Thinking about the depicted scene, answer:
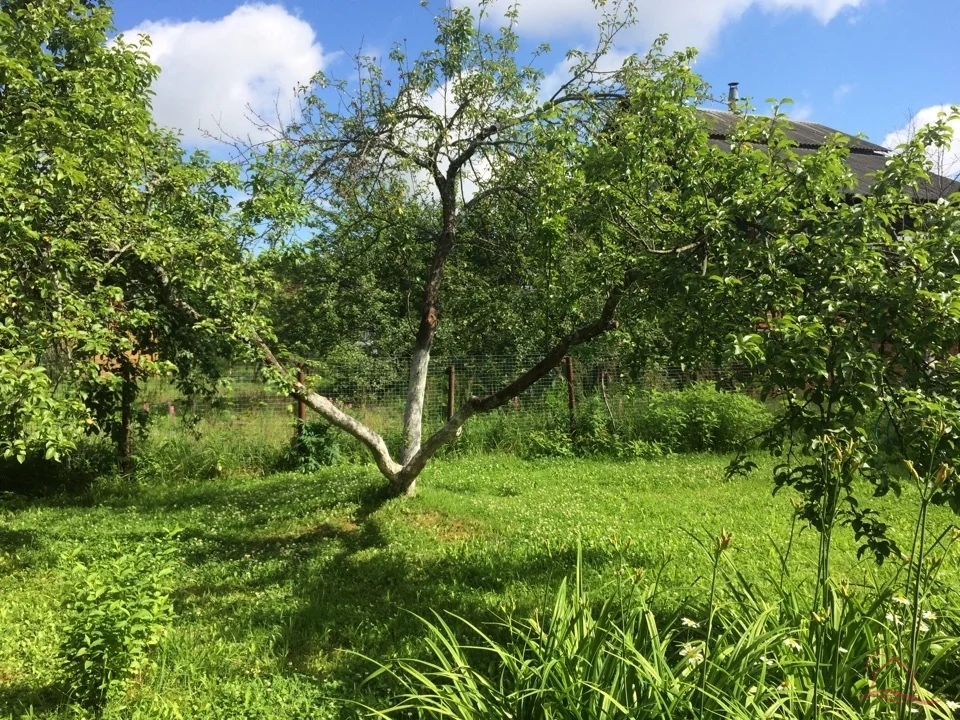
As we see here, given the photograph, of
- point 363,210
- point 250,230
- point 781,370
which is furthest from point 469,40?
point 781,370

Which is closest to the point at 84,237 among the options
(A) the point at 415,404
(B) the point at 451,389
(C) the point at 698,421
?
(A) the point at 415,404

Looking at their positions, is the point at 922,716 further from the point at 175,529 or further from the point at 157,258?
the point at 157,258

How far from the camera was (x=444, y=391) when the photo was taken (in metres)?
9.92

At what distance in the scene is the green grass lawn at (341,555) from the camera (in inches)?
132

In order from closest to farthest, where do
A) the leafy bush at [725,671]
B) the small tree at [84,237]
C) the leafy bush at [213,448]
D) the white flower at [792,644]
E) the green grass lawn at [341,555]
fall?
the leafy bush at [725,671], the white flower at [792,644], the green grass lawn at [341,555], the small tree at [84,237], the leafy bush at [213,448]

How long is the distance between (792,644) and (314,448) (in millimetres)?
7281

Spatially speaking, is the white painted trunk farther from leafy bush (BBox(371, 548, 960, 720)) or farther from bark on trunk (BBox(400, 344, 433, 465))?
leafy bush (BBox(371, 548, 960, 720))

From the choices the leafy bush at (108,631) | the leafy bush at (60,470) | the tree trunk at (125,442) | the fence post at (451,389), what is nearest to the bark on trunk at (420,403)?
the leafy bush at (108,631)

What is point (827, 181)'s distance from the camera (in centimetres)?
320

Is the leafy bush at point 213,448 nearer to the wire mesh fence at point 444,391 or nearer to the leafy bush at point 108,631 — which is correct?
the wire mesh fence at point 444,391

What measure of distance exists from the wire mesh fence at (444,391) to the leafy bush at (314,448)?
1.07 ft

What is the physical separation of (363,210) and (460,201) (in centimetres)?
111

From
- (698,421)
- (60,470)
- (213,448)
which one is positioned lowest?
(60,470)

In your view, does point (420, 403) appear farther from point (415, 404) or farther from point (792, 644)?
point (792, 644)
